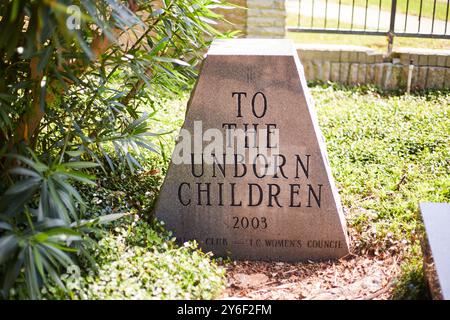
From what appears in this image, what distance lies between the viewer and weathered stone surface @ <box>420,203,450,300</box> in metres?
3.09

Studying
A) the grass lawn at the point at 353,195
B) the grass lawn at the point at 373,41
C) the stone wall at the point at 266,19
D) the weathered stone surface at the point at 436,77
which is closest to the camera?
the grass lawn at the point at 353,195

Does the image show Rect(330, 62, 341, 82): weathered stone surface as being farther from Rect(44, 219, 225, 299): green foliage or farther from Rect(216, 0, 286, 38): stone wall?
Rect(44, 219, 225, 299): green foliage

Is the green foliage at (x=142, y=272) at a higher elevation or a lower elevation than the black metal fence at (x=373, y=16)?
lower

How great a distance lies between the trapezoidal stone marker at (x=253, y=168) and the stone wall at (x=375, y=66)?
376 cm

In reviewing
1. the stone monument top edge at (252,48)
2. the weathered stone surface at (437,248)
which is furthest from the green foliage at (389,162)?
the stone monument top edge at (252,48)

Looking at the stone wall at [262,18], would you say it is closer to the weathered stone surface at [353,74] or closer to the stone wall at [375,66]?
the stone wall at [375,66]

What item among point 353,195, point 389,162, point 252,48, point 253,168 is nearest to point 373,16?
point 389,162

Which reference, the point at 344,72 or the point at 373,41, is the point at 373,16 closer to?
the point at 373,41

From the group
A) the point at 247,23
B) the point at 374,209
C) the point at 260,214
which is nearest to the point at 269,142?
the point at 260,214

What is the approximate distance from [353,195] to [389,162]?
2.34 feet

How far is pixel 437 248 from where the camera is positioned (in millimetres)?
3322

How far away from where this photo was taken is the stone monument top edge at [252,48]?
4.02 m
